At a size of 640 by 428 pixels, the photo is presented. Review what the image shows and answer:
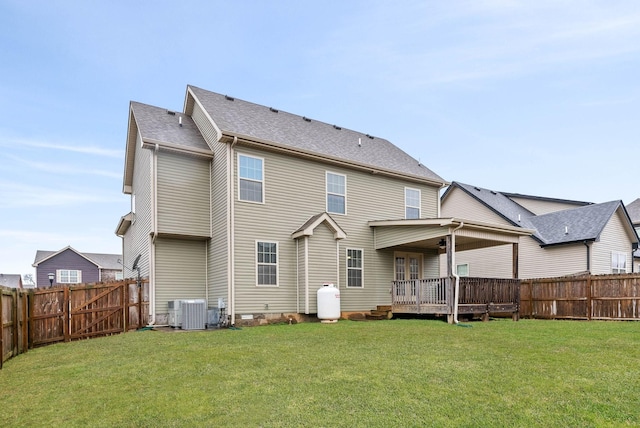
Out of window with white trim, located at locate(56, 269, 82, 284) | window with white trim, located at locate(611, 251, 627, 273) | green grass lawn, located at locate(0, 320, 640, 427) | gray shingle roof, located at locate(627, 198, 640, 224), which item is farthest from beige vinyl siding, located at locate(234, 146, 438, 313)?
window with white trim, located at locate(56, 269, 82, 284)

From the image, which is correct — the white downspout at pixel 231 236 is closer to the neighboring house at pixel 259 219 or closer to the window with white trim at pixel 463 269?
the neighboring house at pixel 259 219

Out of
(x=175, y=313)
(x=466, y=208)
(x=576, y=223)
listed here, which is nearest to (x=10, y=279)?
(x=175, y=313)

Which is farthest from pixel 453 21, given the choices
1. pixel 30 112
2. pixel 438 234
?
pixel 30 112

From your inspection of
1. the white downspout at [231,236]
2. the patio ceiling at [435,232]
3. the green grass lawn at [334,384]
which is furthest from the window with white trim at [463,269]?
the white downspout at [231,236]

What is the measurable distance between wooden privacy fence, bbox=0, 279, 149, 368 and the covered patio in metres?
8.59

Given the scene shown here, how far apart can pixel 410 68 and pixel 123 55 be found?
1129 cm

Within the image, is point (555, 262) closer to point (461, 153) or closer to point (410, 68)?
point (461, 153)

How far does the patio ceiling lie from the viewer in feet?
46.2

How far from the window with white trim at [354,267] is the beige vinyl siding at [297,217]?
8.0 inches

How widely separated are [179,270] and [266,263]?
2919 mm

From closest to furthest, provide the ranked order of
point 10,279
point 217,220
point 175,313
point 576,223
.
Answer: point 175,313 → point 217,220 → point 576,223 → point 10,279

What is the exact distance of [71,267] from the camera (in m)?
40.0

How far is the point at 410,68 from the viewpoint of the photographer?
17984 millimetres

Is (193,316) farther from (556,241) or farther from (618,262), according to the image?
(618,262)
